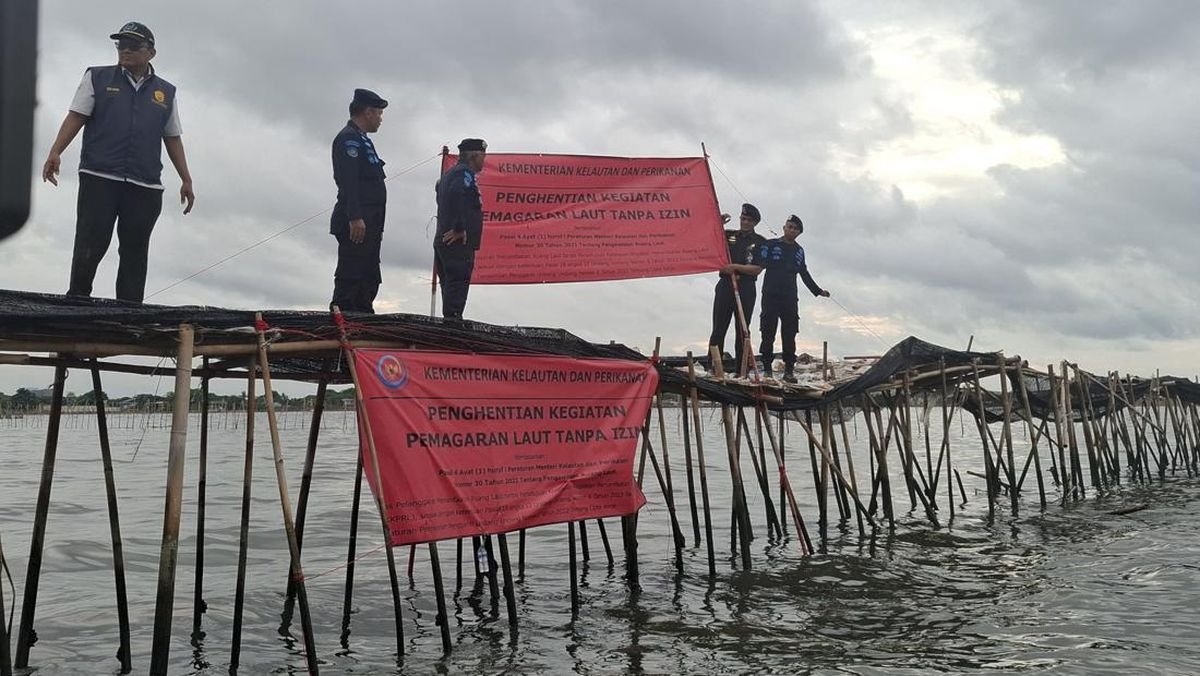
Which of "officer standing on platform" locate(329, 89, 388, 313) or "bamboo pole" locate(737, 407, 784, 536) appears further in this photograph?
"bamboo pole" locate(737, 407, 784, 536)

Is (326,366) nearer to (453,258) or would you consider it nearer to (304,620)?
(453,258)

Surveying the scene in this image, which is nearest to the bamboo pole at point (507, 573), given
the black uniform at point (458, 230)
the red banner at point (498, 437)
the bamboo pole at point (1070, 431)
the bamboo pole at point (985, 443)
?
the red banner at point (498, 437)

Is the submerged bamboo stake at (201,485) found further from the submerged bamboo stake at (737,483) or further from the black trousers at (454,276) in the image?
the submerged bamboo stake at (737,483)

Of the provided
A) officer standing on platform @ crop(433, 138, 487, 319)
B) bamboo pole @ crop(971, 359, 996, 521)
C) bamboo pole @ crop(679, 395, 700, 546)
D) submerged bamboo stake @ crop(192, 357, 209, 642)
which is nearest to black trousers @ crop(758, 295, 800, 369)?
bamboo pole @ crop(679, 395, 700, 546)

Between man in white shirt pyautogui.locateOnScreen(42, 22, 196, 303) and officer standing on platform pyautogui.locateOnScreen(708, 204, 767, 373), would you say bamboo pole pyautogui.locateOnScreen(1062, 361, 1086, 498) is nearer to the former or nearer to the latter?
officer standing on platform pyautogui.locateOnScreen(708, 204, 767, 373)

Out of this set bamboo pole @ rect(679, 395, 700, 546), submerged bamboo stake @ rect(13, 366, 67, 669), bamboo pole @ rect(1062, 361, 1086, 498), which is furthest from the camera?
bamboo pole @ rect(1062, 361, 1086, 498)

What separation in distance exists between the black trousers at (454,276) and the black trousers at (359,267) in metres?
0.83

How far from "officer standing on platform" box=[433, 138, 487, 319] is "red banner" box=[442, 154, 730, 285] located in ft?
4.38

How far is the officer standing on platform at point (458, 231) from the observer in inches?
358

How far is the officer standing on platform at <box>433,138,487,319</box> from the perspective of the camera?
9.09 metres

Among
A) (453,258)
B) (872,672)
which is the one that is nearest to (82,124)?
(453,258)

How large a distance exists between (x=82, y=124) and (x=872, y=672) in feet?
23.7

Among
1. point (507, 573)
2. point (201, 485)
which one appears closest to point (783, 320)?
point (507, 573)

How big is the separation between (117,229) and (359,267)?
1.90 metres
